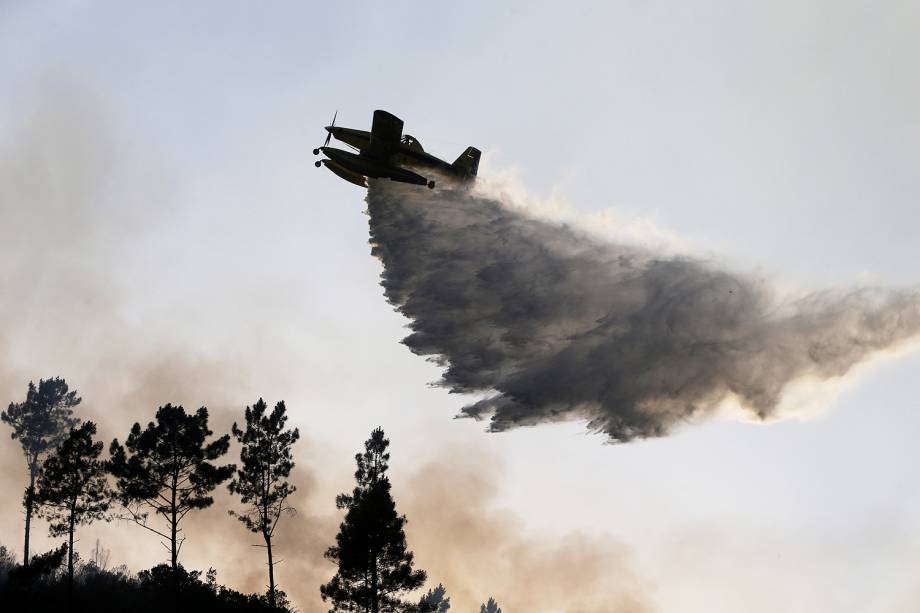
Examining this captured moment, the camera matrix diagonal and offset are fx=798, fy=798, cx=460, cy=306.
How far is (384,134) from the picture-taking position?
43844 millimetres

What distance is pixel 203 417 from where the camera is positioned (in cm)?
3809

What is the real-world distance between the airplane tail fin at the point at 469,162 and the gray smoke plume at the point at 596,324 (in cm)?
774

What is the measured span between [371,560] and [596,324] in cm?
1510

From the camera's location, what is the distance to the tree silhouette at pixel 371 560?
35.4 meters

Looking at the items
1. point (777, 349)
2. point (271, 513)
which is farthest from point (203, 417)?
point (777, 349)

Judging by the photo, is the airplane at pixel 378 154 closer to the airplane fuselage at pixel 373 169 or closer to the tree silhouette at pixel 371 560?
the airplane fuselage at pixel 373 169

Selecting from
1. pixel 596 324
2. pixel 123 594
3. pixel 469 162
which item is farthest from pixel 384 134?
pixel 123 594

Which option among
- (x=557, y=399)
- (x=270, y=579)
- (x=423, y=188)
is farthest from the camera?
(x=423, y=188)

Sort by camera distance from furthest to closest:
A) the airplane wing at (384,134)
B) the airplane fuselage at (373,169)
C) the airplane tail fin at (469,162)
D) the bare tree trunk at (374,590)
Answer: the airplane tail fin at (469,162)
the airplane wing at (384,134)
the airplane fuselage at (373,169)
the bare tree trunk at (374,590)

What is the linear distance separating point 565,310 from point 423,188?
425 inches

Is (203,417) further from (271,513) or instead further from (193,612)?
(193,612)

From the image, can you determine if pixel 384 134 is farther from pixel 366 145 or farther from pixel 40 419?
pixel 40 419

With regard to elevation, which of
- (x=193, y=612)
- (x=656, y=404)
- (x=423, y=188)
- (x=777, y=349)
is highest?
(x=423, y=188)

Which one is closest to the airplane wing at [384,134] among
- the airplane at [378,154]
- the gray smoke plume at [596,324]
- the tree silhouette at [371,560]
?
the airplane at [378,154]
